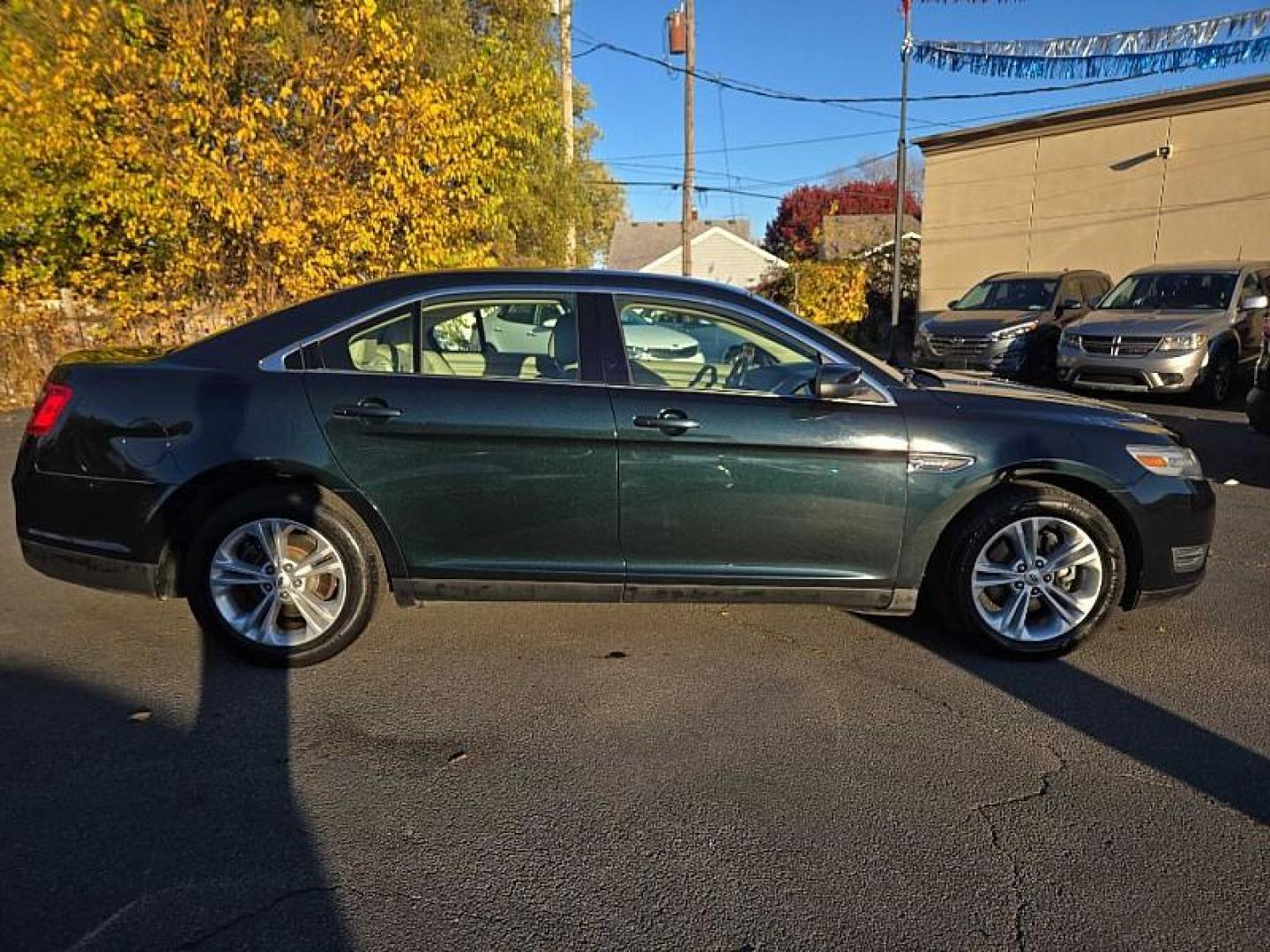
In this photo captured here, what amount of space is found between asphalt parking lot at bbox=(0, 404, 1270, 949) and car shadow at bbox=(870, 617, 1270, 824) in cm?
1

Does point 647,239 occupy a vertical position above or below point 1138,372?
above

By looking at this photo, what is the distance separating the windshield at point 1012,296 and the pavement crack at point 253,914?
12.8 metres

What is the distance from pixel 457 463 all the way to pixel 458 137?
7.70 metres

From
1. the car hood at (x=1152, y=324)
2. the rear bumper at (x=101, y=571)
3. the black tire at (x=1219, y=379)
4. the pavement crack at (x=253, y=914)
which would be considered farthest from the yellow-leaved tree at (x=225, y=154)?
the black tire at (x=1219, y=379)

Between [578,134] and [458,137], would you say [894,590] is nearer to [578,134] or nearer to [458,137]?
[458,137]

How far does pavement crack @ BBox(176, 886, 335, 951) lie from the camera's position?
6.45ft

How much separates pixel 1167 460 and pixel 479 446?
2915 mm

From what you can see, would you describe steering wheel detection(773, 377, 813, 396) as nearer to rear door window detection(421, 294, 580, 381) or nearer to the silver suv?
rear door window detection(421, 294, 580, 381)

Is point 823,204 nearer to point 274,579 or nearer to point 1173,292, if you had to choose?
point 1173,292

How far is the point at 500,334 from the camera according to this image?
3502 mm

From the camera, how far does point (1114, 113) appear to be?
16.9 m

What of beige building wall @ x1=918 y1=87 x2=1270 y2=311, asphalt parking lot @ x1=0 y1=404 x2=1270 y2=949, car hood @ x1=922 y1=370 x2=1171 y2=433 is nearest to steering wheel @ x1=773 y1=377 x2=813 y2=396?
car hood @ x1=922 y1=370 x2=1171 y2=433

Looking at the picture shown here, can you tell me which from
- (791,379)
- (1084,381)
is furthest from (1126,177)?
(791,379)

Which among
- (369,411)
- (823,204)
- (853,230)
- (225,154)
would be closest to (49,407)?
(369,411)
